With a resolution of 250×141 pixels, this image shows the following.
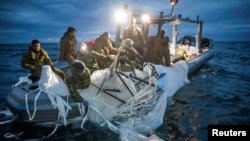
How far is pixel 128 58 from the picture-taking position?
298 inches

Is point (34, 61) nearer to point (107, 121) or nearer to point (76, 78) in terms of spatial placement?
point (76, 78)

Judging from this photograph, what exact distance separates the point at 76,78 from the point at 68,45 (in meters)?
2.35

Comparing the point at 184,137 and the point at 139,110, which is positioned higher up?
the point at 139,110

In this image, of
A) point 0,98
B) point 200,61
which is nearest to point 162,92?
point 0,98

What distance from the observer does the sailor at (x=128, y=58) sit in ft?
24.6

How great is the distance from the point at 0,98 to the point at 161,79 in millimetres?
7080

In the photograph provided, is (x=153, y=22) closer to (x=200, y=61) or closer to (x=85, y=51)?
(x=200, y=61)

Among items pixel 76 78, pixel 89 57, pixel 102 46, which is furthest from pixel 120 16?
pixel 76 78

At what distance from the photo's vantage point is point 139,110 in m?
7.41

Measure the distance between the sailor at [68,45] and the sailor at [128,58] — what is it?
1.97 metres

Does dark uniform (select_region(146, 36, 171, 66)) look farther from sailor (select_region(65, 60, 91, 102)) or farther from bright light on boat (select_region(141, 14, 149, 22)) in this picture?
sailor (select_region(65, 60, 91, 102))

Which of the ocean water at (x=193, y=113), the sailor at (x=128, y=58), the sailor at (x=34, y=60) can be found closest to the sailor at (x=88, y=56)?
the sailor at (x=128, y=58)

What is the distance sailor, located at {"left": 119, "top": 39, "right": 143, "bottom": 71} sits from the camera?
7.48 m

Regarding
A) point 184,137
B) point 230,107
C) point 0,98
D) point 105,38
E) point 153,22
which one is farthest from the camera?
point 153,22
